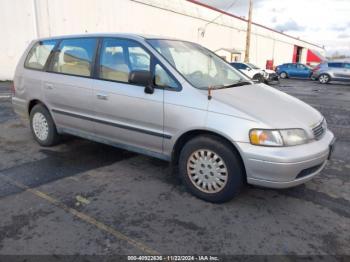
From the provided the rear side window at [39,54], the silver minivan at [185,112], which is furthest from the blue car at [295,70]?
the rear side window at [39,54]

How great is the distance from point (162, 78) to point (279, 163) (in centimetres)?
154

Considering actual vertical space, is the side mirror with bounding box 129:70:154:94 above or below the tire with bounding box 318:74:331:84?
above

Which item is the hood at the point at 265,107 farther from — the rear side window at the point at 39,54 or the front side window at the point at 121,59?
the rear side window at the point at 39,54

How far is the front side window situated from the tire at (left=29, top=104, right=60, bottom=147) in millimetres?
1433

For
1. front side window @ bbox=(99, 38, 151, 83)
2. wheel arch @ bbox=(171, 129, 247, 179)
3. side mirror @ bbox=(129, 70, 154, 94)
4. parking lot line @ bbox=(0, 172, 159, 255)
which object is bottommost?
parking lot line @ bbox=(0, 172, 159, 255)

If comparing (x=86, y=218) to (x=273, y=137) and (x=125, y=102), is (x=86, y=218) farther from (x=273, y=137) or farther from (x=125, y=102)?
(x=273, y=137)

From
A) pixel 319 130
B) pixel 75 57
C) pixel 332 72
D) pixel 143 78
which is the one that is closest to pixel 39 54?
pixel 75 57

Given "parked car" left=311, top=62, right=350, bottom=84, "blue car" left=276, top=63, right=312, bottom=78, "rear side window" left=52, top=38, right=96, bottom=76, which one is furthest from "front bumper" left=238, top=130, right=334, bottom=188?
→ "blue car" left=276, top=63, right=312, bottom=78

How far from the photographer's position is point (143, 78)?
11.1ft

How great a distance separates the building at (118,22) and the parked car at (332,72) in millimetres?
10557

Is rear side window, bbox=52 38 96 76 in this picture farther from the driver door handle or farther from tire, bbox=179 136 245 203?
tire, bbox=179 136 245 203

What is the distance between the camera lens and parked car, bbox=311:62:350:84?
19.8 meters

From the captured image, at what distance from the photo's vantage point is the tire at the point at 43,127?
4.86m

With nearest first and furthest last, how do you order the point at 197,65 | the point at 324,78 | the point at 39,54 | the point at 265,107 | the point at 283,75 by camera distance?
the point at 265,107, the point at 197,65, the point at 39,54, the point at 324,78, the point at 283,75
